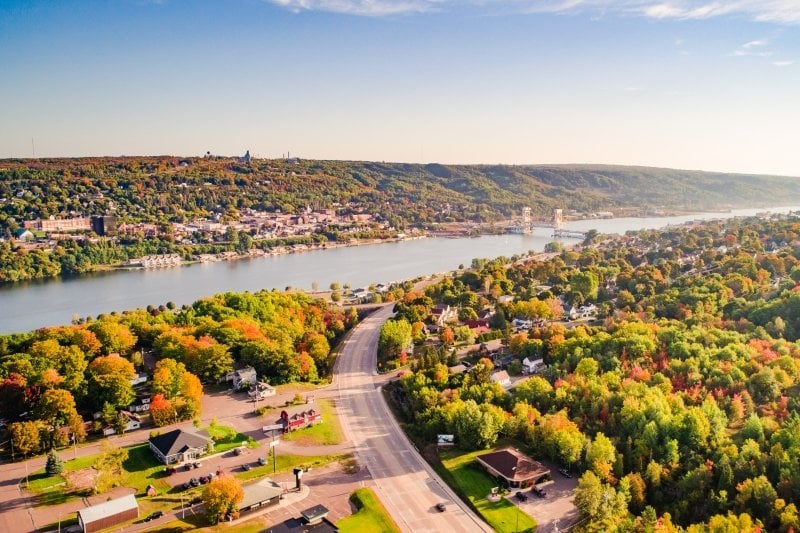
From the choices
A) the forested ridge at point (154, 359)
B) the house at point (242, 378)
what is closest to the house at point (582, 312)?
the forested ridge at point (154, 359)

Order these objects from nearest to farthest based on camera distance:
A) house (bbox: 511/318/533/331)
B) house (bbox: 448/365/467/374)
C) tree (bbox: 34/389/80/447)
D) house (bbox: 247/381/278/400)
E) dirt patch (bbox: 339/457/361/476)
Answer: dirt patch (bbox: 339/457/361/476), tree (bbox: 34/389/80/447), house (bbox: 247/381/278/400), house (bbox: 448/365/467/374), house (bbox: 511/318/533/331)

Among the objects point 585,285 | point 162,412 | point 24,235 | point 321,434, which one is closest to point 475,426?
Result: point 321,434

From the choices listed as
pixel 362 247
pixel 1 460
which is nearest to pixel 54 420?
pixel 1 460

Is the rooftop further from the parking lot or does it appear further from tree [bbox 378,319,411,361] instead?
tree [bbox 378,319,411,361]

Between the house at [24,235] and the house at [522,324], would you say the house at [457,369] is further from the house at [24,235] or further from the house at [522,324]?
the house at [24,235]

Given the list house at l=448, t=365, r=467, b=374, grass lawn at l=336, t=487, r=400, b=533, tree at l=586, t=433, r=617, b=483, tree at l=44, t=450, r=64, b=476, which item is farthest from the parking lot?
tree at l=44, t=450, r=64, b=476
